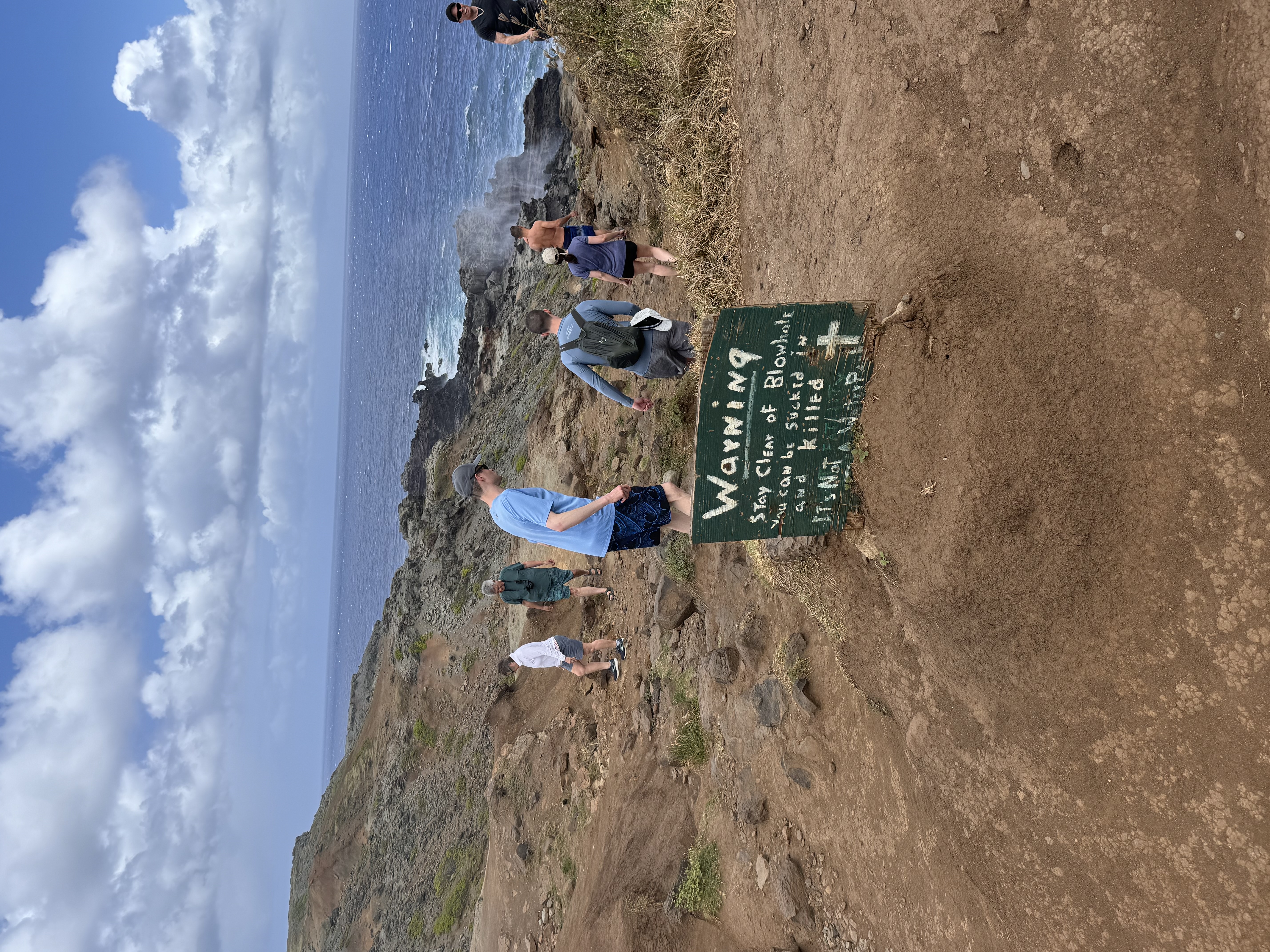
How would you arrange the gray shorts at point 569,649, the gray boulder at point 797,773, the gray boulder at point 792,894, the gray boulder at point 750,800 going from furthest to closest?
the gray shorts at point 569,649
the gray boulder at point 750,800
the gray boulder at point 797,773
the gray boulder at point 792,894

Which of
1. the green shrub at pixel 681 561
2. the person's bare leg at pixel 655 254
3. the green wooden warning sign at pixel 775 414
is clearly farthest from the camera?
the green shrub at pixel 681 561

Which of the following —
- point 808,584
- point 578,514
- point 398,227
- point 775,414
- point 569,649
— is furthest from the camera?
point 398,227

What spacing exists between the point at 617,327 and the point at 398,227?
47550 mm

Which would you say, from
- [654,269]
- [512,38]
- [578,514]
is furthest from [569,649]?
[512,38]

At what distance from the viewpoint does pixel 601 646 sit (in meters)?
9.73

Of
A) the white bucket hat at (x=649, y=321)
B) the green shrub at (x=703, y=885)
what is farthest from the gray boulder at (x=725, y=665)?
the white bucket hat at (x=649, y=321)

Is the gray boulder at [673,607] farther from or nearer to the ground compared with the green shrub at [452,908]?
farther from the ground

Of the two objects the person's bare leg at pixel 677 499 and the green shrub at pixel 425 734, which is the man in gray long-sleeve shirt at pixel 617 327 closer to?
the person's bare leg at pixel 677 499

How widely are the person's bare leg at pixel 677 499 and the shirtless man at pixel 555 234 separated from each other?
2617 mm

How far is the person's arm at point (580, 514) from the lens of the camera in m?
5.49

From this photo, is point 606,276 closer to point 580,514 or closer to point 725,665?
point 580,514

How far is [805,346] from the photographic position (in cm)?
351

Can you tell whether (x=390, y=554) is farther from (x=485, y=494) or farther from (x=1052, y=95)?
Answer: (x=1052, y=95)

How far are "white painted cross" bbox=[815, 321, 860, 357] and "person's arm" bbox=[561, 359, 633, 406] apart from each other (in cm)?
342
